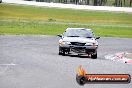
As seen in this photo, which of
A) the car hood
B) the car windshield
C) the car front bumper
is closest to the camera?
the car front bumper

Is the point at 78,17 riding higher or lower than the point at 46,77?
lower

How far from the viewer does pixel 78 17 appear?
3093 inches

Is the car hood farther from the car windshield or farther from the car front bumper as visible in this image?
the car windshield

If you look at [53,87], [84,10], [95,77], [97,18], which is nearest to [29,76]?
[53,87]

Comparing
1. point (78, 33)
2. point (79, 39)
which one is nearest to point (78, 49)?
point (79, 39)

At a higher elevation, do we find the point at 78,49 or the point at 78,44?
the point at 78,44

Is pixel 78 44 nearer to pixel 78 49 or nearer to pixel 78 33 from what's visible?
pixel 78 49

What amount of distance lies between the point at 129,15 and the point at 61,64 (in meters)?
66.5

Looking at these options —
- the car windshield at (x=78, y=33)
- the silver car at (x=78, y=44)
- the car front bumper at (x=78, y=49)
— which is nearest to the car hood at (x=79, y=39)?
the silver car at (x=78, y=44)

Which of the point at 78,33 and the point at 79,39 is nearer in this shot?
the point at 79,39

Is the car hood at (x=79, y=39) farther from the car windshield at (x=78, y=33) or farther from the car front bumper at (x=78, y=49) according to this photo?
the car windshield at (x=78, y=33)

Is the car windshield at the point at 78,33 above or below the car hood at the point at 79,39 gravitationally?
above

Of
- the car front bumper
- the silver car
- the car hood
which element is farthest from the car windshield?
the car front bumper

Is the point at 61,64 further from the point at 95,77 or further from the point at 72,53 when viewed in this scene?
the point at 95,77
